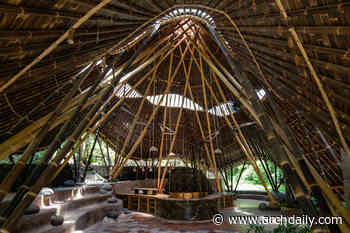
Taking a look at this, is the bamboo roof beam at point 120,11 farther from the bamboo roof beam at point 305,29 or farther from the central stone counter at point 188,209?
the central stone counter at point 188,209

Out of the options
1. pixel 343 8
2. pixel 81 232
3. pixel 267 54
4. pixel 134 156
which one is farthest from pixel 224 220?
pixel 134 156

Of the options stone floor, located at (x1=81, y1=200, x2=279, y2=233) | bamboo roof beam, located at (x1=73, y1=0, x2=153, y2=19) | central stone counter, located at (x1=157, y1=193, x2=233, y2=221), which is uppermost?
bamboo roof beam, located at (x1=73, y1=0, x2=153, y2=19)

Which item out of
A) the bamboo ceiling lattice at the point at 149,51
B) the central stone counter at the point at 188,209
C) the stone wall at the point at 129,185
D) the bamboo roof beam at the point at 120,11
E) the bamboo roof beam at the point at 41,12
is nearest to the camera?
the bamboo roof beam at the point at 41,12

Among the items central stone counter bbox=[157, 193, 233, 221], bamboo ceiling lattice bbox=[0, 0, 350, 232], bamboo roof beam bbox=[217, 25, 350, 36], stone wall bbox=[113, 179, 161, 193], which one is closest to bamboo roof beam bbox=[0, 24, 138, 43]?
bamboo ceiling lattice bbox=[0, 0, 350, 232]

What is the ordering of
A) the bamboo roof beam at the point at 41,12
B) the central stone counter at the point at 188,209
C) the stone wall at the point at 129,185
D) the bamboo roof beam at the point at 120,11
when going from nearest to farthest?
the bamboo roof beam at the point at 41,12 < the bamboo roof beam at the point at 120,11 < the central stone counter at the point at 188,209 < the stone wall at the point at 129,185

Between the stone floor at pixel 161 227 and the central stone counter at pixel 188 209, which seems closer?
the stone floor at pixel 161 227

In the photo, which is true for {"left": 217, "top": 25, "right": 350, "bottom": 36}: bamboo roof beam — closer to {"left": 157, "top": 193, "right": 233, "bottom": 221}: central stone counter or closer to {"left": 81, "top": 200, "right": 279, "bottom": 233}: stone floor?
{"left": 81, "top": 200, "right": 279, "bottom": 233}: stone floor

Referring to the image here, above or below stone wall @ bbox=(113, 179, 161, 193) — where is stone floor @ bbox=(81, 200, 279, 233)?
below

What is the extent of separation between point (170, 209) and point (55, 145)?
6354mm

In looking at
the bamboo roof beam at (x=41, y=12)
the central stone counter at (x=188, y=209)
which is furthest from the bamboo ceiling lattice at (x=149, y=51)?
the central stone counter at (x=188, y=209)

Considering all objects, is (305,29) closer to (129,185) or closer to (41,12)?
(41,12)

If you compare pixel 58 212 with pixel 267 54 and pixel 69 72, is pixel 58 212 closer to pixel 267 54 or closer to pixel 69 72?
pixel 69 72

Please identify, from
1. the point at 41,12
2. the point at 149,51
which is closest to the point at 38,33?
the point at 41,12

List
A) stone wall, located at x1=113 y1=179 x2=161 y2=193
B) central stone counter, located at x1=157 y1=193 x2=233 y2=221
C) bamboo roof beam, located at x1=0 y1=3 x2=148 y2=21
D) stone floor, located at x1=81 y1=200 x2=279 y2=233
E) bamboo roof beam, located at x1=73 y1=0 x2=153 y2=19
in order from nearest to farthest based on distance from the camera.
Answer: bamboo roof beam, located at x1=0 y1=3 x2=148 y2=21 < bamboo roof beam, located at x1=73 y1=0 x2=153 y2=19 < stone floor, located at x1=81 y1=200 x2=279 y2=233 < central stone counter, located at x1=157 y1=193 x2=233 y2=221 < stone wall, located at x1=113 y1=179 x2=161 y2=193
